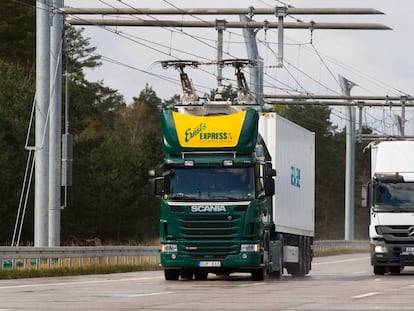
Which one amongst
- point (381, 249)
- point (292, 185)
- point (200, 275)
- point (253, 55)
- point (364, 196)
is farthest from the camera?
point (253, 55)

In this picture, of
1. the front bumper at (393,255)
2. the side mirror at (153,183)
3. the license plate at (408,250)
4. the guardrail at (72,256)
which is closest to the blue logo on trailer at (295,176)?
the front bumper at (393,255)

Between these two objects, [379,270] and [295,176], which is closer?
[295,176]

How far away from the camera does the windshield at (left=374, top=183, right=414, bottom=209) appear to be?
36.9 m

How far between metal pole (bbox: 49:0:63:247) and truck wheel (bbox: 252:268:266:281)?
323 inches

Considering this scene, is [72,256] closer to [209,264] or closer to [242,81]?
[242,81]

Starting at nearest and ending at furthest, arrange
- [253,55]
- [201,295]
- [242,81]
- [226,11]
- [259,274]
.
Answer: [201,295] < [259,274] < [242,81] < [226,11] < [253,55]

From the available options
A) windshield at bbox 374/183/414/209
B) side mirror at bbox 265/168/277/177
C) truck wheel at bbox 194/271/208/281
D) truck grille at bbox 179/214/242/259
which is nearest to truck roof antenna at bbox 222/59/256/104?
side mirror at bbox 265/168/277/177

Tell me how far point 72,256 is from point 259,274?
7757 mm

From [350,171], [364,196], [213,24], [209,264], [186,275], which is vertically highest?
[213,24]

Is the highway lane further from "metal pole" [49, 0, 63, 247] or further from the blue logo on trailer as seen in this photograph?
"metal pole" [49, 0, 63, 247]

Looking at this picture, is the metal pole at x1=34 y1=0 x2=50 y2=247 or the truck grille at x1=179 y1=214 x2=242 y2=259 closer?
the truck grille at x1=179 y1=214 x2=242 y2=259

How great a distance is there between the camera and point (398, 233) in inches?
1468

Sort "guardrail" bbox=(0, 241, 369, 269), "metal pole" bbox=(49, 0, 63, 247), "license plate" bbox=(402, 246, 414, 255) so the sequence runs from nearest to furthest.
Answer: "guardrail" bbox=(0, 241, 369, 269) < "license plate" bbox=(402, 246, 414, 255) < "metal pole" bbox=(49, 0, 63, 247)

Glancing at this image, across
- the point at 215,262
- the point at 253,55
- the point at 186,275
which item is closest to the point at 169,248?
the point at 215,262
